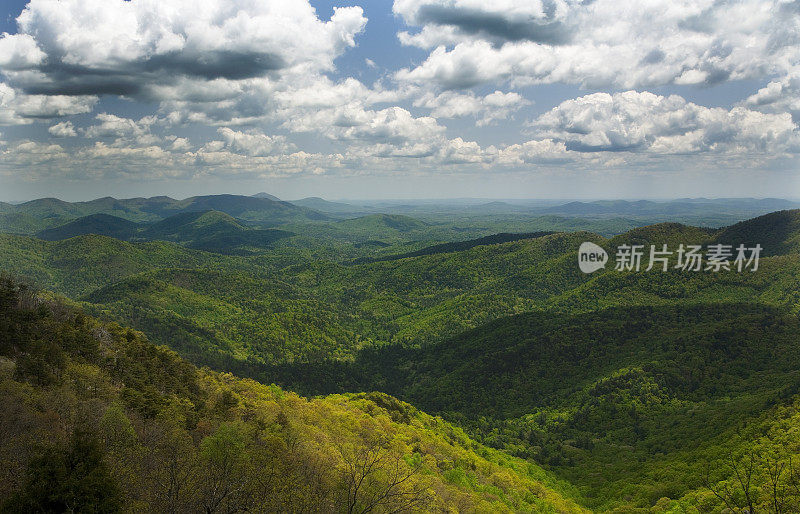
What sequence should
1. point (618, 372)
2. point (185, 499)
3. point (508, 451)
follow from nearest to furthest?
1. point (185, 499)
2. point (508, 451)
3. point (618, 372)

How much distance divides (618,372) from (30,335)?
195 metres

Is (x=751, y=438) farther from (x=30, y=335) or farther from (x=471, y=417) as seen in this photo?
(x=30, y=335)

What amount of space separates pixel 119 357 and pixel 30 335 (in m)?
13.3

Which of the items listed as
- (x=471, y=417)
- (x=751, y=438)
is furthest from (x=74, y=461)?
(x=471, y=417)

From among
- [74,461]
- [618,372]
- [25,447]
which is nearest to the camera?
[74,461]

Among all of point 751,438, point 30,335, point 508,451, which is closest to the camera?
point 30,335

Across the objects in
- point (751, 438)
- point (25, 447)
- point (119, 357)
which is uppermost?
point (25, 447)

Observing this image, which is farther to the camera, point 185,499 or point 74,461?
point 185,499

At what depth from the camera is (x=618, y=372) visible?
17750cm

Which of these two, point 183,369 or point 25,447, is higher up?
point 25,447

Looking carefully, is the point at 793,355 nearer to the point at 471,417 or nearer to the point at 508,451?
the point at 508,451

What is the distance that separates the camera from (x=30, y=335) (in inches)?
2440

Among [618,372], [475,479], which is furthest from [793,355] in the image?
[475,479]

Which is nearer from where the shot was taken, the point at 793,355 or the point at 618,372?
the point at 793,355
